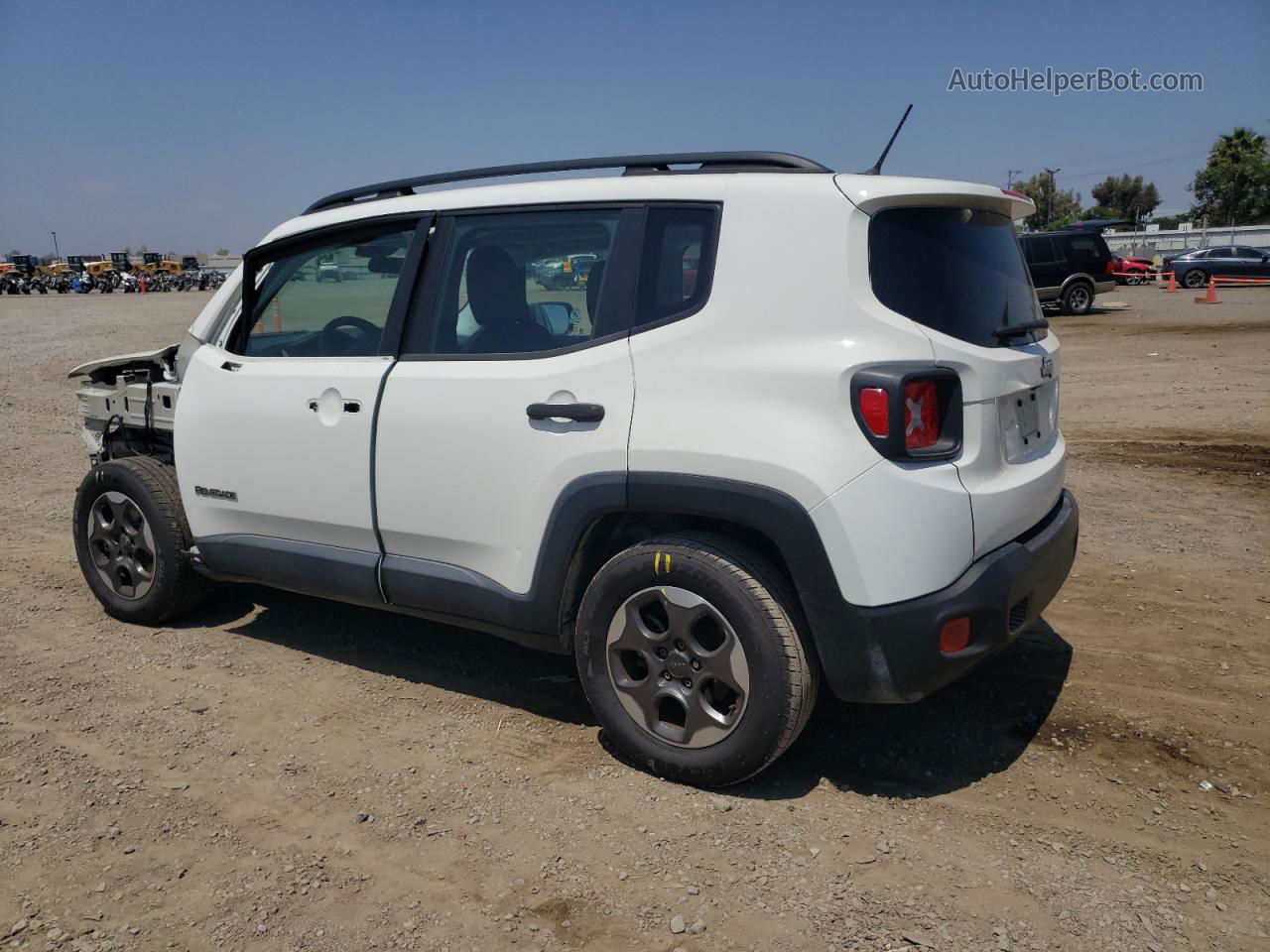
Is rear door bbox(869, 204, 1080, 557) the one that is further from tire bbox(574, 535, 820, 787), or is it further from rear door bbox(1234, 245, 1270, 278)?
rear door bbox(1234, 245, 1270, 278)

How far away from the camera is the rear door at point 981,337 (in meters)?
3.11

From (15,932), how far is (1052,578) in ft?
10.6

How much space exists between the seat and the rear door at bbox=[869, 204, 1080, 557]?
124cm

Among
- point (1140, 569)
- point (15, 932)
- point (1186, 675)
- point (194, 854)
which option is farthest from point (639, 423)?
point (1140, 569)

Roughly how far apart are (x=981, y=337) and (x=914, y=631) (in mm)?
950

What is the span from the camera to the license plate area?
10.9 ft

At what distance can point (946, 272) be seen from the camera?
3242 millimetres

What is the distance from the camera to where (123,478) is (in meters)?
4.84

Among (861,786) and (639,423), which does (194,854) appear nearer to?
(639,423)

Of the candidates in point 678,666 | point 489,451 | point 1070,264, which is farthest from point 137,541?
point 1070,264

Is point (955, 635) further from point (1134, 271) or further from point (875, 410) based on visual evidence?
point (1134, 271)

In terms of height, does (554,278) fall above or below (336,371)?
above

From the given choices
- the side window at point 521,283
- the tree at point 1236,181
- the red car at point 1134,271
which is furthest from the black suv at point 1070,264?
the tree at point 1236,181

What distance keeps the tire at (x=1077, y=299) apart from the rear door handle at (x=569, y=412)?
76.6 feet
